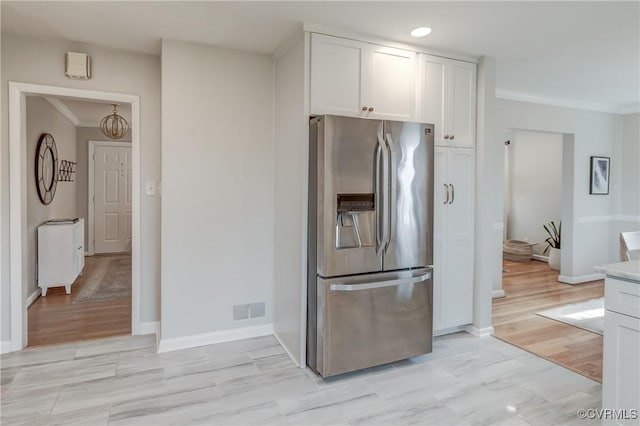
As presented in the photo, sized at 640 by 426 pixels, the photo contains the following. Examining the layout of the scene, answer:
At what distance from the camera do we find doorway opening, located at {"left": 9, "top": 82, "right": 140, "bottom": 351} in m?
3.02

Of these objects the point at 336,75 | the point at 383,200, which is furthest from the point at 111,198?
the point at 383,200

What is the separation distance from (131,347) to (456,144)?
10.6 ft

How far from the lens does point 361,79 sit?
2.89 meters

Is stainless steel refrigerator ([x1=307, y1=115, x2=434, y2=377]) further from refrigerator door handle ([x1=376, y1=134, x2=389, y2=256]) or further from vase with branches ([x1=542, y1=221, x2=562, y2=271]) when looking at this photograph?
vase with branches ([x1=542, y1=221, x2=562, y2=271])

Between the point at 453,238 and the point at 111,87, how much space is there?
320cm

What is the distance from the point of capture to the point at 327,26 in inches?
107

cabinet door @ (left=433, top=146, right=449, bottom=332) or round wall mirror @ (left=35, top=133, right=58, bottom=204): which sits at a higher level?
round wall mirror @ (left=35, top=133, right=58, bottom=204)

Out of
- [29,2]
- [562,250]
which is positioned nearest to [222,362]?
[29,2]

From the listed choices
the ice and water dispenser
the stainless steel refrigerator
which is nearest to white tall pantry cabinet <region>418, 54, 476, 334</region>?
the stainless steel refrigerator

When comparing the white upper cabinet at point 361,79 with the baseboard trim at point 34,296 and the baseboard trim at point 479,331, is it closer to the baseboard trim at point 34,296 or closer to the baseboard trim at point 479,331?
the baseboard trim at point 479,331

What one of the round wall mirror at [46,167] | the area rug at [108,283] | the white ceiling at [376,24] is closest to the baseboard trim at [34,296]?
the area rug at [108,283]

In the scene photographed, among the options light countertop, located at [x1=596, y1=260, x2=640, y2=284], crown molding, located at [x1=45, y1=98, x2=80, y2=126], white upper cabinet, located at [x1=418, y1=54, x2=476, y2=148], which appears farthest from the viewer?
crown molding, located at [x1=45, y1=98, x2=80, y2=126]

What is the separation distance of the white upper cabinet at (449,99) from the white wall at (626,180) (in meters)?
3.85

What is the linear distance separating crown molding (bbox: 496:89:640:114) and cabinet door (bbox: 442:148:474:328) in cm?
192
